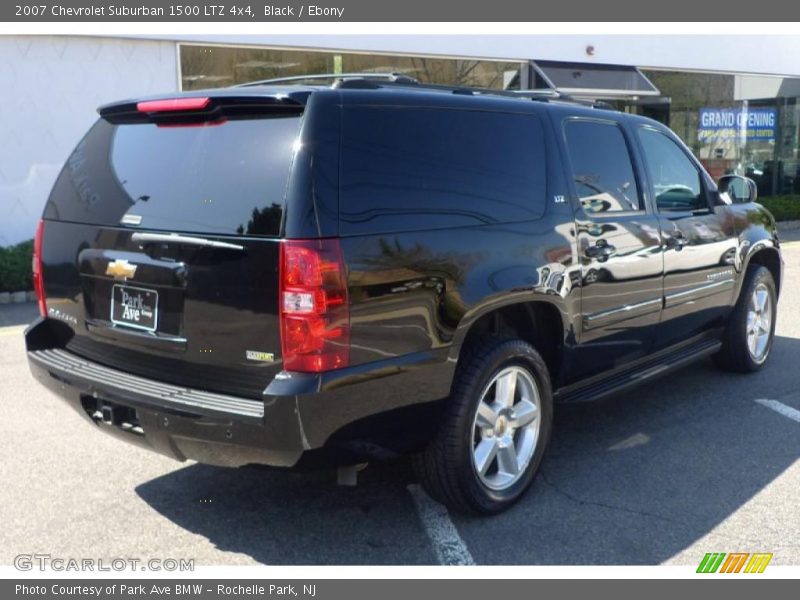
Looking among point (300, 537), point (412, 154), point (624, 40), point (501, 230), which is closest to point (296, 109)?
point (412, 154)

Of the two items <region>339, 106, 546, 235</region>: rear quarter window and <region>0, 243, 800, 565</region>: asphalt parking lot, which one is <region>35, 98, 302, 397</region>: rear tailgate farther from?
<region>0, 243, 800, 565</region>: asphalt parking lot

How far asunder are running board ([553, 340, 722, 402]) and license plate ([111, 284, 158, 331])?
2.15m

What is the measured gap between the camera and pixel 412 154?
360 cm

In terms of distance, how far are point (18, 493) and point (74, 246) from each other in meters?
1.35

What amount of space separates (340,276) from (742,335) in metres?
4.05

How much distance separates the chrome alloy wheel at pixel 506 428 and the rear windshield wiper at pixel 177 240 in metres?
1.37

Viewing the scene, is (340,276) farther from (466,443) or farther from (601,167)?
(601,167)

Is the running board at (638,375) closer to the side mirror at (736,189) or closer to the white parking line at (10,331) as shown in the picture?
the side mirror at (736,189)

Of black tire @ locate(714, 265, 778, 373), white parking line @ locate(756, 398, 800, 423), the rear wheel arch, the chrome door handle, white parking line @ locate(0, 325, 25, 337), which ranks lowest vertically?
white parking line @ locate(0, 325, 25, 337)

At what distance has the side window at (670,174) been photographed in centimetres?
520

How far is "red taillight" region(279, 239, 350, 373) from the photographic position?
313 cm

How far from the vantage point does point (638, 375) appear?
501cm

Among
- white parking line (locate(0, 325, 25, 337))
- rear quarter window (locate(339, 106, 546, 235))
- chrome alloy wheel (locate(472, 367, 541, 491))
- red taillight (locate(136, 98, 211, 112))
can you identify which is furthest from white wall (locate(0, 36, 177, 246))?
chrome alloy wheel (locate(472, 367, 541, 491))

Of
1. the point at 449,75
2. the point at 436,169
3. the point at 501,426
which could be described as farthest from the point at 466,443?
the point at 449,75
